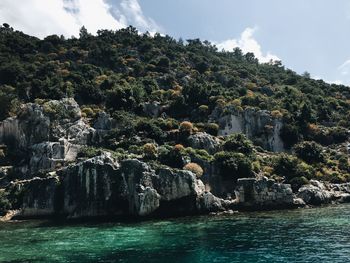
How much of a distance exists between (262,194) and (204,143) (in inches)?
810

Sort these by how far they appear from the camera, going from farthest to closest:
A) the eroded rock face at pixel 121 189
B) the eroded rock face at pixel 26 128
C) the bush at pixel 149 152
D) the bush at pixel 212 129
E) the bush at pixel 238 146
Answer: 1. the bush at pixel 212 129
2. the bush at pixel 238 146
3. the eroded rock face at pixel 26 128
4. the bush at pixel 149 152
5. the eroded rock face at pixel 121 189

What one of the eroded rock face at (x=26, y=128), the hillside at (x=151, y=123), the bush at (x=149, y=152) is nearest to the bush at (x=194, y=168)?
the hillside at (x=151, y=123)

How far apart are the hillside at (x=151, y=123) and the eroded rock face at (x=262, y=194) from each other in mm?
1514

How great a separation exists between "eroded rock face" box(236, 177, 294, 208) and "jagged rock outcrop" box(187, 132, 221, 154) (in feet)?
53.9

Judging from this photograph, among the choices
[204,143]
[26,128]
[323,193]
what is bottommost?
[323,193]

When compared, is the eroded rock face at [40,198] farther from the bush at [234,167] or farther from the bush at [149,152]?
the bush at [234,167]

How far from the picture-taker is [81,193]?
63750mm

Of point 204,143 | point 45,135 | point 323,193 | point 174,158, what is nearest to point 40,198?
point 45,135

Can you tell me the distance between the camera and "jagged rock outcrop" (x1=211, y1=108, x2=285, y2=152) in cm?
9881

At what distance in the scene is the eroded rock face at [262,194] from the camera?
220ft

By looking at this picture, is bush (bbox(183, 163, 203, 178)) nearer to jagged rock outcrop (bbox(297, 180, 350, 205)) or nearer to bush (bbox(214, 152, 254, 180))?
bush (bbox(214, 152, 254, 180))

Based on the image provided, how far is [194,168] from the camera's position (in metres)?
69.8

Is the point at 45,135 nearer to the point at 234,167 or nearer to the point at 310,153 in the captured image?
the point at 234,167

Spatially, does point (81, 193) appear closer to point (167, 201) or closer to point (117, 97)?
point (167, 201)
